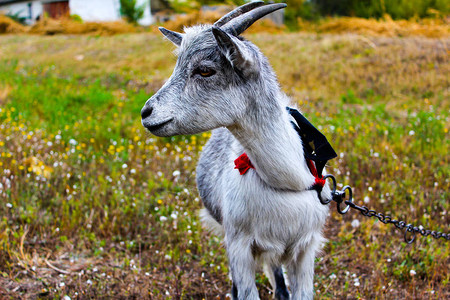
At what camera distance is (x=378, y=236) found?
166 inches

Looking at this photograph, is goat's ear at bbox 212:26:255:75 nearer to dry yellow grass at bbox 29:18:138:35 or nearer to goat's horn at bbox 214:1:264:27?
goat's horn at bbox 214:1:264:27

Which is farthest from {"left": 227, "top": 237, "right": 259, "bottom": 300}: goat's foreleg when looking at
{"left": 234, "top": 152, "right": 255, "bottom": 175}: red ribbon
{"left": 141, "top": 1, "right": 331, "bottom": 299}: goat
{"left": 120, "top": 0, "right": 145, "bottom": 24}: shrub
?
{"left": 120, "top": 0, "right": 145, "bottom": 24}: shrub

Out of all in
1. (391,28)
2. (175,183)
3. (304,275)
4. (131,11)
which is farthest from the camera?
(131,11)

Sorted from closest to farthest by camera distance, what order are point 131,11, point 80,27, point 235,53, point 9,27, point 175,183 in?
point 235,53 → point 175,183 → point 80,27 → point 131,11 → point 9,27

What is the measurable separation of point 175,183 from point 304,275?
2.58 m

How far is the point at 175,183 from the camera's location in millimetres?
5156

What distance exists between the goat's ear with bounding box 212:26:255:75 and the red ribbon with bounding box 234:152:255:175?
0.55 metres

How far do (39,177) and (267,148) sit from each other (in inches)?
138

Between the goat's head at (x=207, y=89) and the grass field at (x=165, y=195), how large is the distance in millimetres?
1682

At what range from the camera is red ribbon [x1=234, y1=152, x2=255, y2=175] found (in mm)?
2631

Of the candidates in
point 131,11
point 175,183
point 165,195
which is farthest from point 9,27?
point 165,195

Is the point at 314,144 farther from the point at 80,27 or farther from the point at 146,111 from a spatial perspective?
the point at 80,27

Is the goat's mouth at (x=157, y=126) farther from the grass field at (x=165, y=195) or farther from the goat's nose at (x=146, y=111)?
the grass field at (x=165, y=195)

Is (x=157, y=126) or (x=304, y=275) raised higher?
(x=157, y=126)
